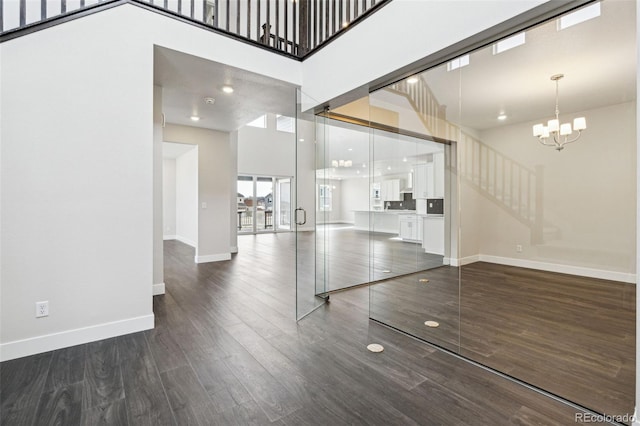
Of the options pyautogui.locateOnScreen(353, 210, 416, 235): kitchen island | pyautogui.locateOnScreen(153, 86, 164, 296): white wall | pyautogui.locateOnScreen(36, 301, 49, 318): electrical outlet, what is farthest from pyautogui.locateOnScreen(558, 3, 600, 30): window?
pyautogui.locateOnScreen(36, 301, 49, 318): electrical outlet

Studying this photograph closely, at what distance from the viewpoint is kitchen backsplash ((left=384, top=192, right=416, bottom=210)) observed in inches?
152

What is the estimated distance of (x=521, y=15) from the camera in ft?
6.05

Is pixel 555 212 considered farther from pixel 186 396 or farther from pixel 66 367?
pixel 66 367

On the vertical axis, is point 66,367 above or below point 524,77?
below

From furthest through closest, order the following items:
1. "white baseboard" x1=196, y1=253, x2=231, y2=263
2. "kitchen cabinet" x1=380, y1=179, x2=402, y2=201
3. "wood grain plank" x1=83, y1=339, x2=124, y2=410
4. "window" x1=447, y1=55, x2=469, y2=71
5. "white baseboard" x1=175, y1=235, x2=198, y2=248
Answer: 1. "white baseboard" x1=175, y1=235, x2=198, y2=248
2. "white baseboard" x1=196, y1=253, x2=231, y2=263
3. "kitchen cabinet" x1=380, y1=179, x2=402, y2=201
4. "window" x1=447, y1=55, x2=469, y2=71
5. "wood grain plank" x1=83, y1=339, x2=124, y2=410

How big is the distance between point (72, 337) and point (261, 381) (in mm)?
1790

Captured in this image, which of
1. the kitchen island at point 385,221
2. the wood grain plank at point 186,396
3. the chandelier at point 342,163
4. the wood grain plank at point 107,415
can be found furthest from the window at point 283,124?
the wood grain plank at point 107,415

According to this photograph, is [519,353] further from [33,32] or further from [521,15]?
[33,32]

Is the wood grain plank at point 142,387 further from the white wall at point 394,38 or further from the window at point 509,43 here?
the window at point 509,43

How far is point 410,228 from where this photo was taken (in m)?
3.93

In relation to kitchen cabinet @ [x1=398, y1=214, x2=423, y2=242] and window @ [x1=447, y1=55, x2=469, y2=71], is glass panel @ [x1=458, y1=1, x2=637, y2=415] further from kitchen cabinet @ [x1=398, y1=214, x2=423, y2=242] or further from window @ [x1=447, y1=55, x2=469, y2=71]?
kitchen cabinet @ [x1=398, y1=214, x2=423, y2=242]

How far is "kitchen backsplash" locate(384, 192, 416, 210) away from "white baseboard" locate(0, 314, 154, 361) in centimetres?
304

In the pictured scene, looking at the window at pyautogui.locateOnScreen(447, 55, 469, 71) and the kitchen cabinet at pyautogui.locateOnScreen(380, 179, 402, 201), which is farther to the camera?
the kitchen cabinet at pyautogui.locateOnScreen(380, 179, 402, 201)

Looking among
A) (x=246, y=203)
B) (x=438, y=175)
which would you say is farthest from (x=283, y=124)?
(x=438, y=175)
